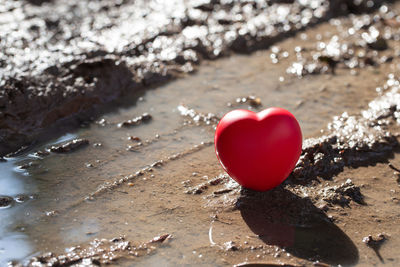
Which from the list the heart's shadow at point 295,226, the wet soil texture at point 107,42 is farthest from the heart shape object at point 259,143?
the wet soil texture at point 107,42

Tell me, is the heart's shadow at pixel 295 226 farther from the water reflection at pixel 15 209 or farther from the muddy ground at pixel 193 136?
the water reflection at pixel 15 209

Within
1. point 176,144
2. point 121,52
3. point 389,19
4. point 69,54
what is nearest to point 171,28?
point 121,52

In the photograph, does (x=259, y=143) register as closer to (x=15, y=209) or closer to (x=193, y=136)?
(x=193, y=136)

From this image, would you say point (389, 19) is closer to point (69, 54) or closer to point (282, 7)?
point (282, 7)

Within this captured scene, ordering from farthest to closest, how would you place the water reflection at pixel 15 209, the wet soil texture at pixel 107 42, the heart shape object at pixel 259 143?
the wet soil texture at pixel 107 42
the heart shape object at pixel 259 143
the water reflection at pixel 15 209

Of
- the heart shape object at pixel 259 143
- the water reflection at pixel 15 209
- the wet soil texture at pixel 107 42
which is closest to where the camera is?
the water reflection at pixel 15 209

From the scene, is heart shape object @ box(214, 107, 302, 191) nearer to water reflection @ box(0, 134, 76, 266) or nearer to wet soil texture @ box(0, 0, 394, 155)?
water reflection @ box(0, 134, 76, 266)

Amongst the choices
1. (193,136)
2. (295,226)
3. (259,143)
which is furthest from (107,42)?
(295,226)
